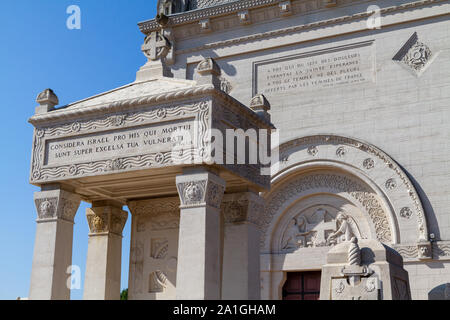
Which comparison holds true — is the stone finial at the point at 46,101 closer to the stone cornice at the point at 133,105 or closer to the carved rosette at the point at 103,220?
the stone cornice at the point at 133,105

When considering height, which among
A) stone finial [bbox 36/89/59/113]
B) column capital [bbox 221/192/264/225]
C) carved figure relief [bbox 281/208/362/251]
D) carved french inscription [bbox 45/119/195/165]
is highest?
stone finial [bbox 36/89/59/113]

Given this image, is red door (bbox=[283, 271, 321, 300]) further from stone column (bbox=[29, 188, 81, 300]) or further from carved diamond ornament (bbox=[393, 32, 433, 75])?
stone column (bbox=[29, 188, 81, 300])

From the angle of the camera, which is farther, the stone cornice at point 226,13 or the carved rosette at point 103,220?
the stone cornice at point 226,13

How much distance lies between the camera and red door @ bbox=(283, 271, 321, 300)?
17.5 meters

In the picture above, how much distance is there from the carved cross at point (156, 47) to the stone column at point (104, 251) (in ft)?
10.6

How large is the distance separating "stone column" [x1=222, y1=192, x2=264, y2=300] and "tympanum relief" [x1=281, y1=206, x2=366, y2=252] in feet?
18.5

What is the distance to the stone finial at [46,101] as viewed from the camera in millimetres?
12469

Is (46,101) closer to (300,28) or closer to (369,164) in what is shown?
(369,164)

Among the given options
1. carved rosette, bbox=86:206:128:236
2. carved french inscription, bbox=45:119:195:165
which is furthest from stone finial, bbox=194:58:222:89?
carved rosette, bbox=86:206:128:236

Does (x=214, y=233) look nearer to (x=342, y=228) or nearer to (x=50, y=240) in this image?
(x=50, y=240)

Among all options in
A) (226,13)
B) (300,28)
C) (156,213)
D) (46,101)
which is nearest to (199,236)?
(156,213)

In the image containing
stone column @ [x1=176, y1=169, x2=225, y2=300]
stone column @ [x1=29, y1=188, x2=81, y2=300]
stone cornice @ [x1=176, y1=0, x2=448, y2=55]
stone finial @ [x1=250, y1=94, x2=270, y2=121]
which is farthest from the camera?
stone cornice @ [x1=176, y1=0, x2=448, y2=55]

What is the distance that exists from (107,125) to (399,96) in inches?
349

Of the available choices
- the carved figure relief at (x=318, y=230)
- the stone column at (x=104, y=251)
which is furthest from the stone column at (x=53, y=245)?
the carved figure relief at (x=318, y=230)
